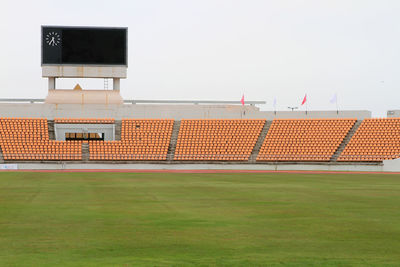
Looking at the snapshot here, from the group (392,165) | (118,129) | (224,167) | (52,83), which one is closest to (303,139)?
(392,165)

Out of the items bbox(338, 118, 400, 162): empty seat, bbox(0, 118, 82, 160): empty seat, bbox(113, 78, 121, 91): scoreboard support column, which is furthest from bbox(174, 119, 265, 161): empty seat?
bbox(0, 118, 82, 160): empty seat

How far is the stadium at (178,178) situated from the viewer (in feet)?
36.6

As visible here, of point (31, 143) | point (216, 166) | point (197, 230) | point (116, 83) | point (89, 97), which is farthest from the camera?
point (89, 97)

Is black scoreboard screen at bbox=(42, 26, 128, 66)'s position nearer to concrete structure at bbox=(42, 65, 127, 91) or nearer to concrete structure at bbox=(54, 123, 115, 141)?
concrete structure at bbox=(42, 65, 127, 91)

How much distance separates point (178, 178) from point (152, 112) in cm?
3273

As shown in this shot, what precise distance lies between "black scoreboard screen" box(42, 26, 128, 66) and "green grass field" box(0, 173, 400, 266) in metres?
43.3

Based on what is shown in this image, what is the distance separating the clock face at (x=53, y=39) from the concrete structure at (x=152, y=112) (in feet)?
26.5

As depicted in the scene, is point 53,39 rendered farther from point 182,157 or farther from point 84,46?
point 182,157

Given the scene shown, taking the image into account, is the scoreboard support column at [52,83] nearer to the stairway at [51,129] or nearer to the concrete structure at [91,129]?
the stairway at [51,129]

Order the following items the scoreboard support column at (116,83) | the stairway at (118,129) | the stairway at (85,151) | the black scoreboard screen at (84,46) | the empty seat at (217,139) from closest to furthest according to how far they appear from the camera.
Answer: the stairway at (85,151) < the empty seat at (217,139) < the black scoreboard screen at (84,46) < the stairway at (118,129) < the scoreboard support column at (116,83)

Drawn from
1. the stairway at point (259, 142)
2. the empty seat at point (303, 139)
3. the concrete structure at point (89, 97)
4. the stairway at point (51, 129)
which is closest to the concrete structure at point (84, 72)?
the concrete structure at point (89, 97)

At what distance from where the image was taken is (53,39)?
6331 cm

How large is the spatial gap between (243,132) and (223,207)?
1869 inches

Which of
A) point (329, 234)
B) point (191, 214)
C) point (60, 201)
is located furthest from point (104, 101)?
point (329, 234)
